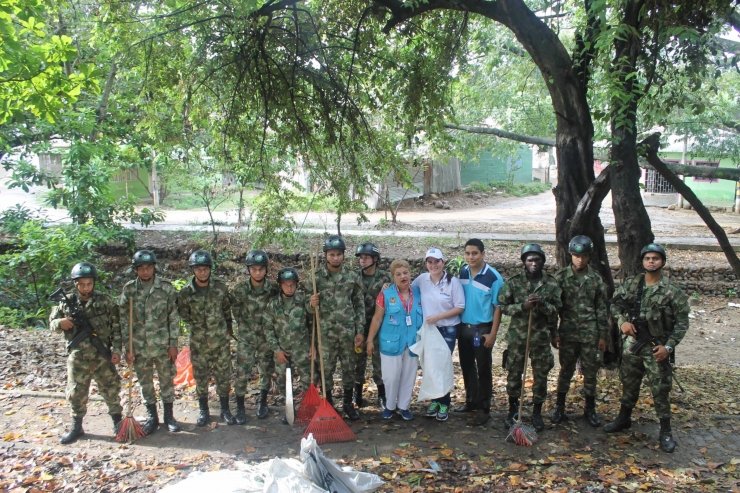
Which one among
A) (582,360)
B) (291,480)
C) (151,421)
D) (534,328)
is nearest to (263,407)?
(151,421)

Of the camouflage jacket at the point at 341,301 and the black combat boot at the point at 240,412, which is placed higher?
the camouflage jacket at the point at 341,301

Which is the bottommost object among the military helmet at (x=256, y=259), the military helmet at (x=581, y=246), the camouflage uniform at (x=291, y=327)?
the camouflage uniform at (x=291, y=327)

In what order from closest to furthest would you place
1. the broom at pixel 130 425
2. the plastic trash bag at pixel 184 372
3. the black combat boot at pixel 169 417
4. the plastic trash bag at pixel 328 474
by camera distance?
the plastic trash bag at pixel 328 474
the broom at pixel 130 425
the black combat boot at pixel 169 417
the plastic trash bag at pixel 184 372

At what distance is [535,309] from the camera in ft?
19.4

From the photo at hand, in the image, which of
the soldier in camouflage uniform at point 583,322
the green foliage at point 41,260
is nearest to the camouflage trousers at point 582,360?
the soldier in camouflage uniform at point 583,322

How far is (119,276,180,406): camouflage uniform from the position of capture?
6066mm

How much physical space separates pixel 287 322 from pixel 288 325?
3 centimetres

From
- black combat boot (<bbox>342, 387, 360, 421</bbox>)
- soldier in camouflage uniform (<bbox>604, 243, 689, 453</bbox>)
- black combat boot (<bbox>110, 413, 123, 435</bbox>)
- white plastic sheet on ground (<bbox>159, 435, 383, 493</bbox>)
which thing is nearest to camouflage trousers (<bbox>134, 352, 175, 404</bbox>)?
black combat boot (<bbox>110, 413, 123, 435</bbox>)

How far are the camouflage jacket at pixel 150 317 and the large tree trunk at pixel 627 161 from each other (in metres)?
4.81

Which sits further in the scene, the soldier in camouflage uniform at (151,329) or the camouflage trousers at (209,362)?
the camouflage trousers at (209,362)

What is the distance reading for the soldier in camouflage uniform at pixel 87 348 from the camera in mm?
5855

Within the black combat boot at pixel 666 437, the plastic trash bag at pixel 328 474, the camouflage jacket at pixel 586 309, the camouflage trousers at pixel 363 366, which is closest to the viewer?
the plastic trash bag at pixel 328 474

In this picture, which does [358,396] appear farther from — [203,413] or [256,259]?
[256,259]

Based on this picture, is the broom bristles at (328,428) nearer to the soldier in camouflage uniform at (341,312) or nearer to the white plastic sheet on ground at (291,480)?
the soldier in camouflage uniform at (341,312)
